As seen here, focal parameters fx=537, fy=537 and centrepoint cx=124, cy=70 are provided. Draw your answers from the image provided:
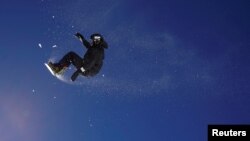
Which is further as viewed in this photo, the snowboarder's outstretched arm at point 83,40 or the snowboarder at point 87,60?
the snowboarder at point 87,60

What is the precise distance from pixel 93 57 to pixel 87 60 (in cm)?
32

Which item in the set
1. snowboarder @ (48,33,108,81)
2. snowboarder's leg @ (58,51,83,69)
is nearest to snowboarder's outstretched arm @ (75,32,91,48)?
snowboarder @ (48,33,108,81)

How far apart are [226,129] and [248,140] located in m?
0.96

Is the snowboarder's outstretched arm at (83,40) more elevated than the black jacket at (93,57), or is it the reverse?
the snowboarder's outstretched arm at (83,40)

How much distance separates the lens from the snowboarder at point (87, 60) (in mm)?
24250

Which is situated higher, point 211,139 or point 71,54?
point 71,54

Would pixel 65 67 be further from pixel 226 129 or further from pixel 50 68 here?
pixel 226 129

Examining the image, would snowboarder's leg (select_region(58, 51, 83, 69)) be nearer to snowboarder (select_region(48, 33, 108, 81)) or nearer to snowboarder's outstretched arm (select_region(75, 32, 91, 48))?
snowboarder (select_region(48, 33, 108, 81))

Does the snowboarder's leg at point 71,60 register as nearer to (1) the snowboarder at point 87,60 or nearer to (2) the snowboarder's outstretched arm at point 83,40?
(1) the snowboarder at point 87,60

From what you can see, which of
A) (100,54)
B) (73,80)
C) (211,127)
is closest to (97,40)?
(100,54)

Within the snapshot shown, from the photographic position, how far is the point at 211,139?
20.4 m

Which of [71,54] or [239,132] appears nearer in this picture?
[239,132]

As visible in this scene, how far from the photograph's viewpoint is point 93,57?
2438 centimetres

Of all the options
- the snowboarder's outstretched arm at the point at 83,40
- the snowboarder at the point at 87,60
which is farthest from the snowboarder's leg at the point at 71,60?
the snowboarder's outstretched arm at the point at 83,40
